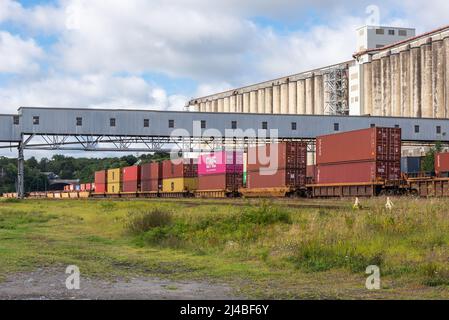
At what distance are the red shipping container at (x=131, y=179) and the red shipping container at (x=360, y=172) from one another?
118 ft

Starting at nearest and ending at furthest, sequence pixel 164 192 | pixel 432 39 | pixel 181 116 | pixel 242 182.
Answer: pixel 242 182 < pixel 181 116 < pixel 164 192 < pixel 432 39

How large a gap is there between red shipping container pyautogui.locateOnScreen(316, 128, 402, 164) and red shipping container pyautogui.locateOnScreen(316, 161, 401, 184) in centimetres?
31

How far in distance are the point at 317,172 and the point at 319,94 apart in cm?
5242

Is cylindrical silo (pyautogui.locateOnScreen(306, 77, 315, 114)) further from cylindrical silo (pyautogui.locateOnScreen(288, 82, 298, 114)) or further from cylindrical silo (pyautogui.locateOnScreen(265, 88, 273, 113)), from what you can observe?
cylindrical silo (pyautogui.locateOnScreen(265, 88, 273, 113))

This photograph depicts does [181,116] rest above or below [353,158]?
above

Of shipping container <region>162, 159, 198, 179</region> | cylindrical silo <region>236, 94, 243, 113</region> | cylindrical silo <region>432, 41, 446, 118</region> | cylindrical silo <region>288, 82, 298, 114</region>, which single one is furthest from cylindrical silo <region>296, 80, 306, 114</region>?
shipping container <region>162, 159, 198, 179</region>

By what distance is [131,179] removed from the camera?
72.9 metres

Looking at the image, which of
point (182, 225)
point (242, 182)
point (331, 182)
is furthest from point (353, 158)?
→ point (182, 225)

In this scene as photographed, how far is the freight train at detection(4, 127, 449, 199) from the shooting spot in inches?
1340

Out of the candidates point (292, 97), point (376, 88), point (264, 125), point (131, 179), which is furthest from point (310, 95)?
point (264, 125)

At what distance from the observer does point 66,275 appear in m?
10.6

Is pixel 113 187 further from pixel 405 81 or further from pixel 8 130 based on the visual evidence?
pixel 405 81

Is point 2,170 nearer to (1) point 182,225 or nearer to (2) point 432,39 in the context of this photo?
(2) point 432,39
